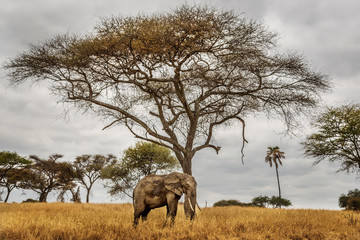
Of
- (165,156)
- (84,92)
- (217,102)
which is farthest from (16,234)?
(165,156)

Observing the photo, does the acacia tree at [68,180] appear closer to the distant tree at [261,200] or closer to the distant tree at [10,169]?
the distant tree at [10,169]

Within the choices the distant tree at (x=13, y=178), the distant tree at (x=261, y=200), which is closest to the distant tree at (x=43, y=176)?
the distant tree at (x=13, y=178)

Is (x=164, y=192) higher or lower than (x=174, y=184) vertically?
lower

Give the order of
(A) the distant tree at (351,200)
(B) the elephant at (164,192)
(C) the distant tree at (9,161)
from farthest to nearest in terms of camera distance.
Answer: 1. (C) the distant tree at (9,161)
2. (A) the distant tree at (351,200)
3. (B) the elephant at (164,192)

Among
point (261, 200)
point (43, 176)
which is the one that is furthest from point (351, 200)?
point (43, 176)

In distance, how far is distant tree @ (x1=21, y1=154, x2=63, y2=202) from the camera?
41.0 meters

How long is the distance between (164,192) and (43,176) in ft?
124

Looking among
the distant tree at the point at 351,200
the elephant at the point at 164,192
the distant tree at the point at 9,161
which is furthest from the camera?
the distant tree at the point at 9,161

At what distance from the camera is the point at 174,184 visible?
1000cm

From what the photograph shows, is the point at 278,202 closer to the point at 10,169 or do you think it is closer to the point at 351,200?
the point at 351,200

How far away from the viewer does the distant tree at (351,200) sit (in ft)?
86.5

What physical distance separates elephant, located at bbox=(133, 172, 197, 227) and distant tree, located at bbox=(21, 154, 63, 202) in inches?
1357

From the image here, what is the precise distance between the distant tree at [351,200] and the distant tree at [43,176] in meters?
34.6

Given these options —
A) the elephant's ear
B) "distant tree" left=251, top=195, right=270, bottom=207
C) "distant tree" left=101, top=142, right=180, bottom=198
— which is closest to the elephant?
the elephant's ear
